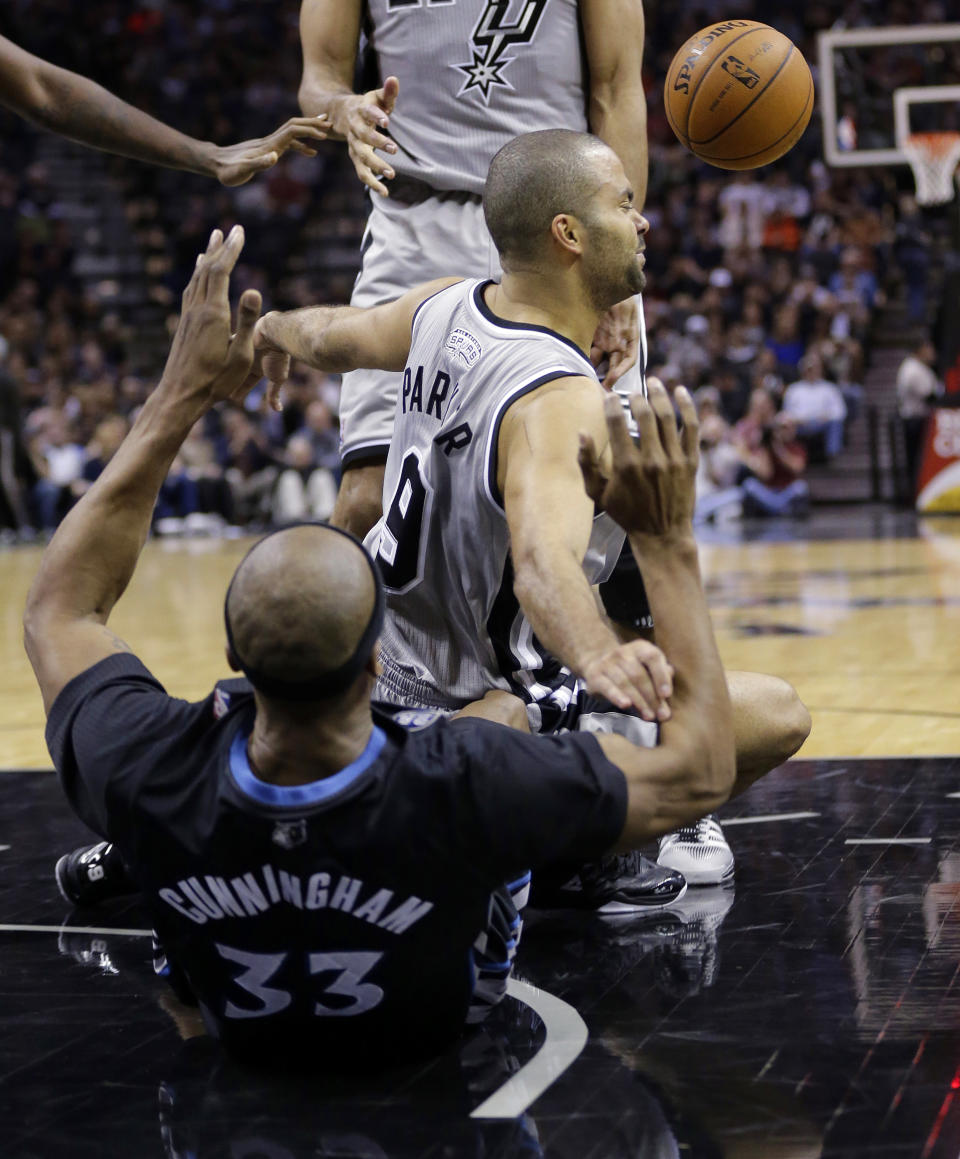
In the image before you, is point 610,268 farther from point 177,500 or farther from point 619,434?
point 177,500

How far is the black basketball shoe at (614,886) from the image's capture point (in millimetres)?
3736

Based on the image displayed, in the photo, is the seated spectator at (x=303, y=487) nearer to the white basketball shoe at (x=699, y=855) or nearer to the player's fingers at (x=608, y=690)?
the white basketball shoe at (x=699, y=855)

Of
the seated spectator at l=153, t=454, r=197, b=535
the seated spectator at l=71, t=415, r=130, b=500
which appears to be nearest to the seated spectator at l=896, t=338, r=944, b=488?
the seated spectator at l=153, t=454, r=197, b=535

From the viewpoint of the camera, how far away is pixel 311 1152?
2365 millimetres

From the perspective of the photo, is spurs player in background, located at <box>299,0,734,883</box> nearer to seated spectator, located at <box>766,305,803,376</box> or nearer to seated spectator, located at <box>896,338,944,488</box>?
seated spectator, located at <box>896,338,944,488</box>

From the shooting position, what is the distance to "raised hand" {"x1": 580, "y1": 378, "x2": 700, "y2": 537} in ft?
7.95

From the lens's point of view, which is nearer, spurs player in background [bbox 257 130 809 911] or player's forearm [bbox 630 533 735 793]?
player's forearm [bbox 630 533 735 793]

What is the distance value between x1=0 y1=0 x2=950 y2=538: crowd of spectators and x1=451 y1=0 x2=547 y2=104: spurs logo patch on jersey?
12.3 meters

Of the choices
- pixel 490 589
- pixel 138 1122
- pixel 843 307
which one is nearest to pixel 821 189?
pixel 843 307

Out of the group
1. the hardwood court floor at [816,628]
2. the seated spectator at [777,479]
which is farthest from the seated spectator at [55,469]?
the seated spectator at [777,479]

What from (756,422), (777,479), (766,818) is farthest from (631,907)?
(777,479)

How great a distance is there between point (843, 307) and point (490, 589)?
1611 cm

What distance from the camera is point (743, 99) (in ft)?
16.1

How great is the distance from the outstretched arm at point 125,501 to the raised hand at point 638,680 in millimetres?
846
